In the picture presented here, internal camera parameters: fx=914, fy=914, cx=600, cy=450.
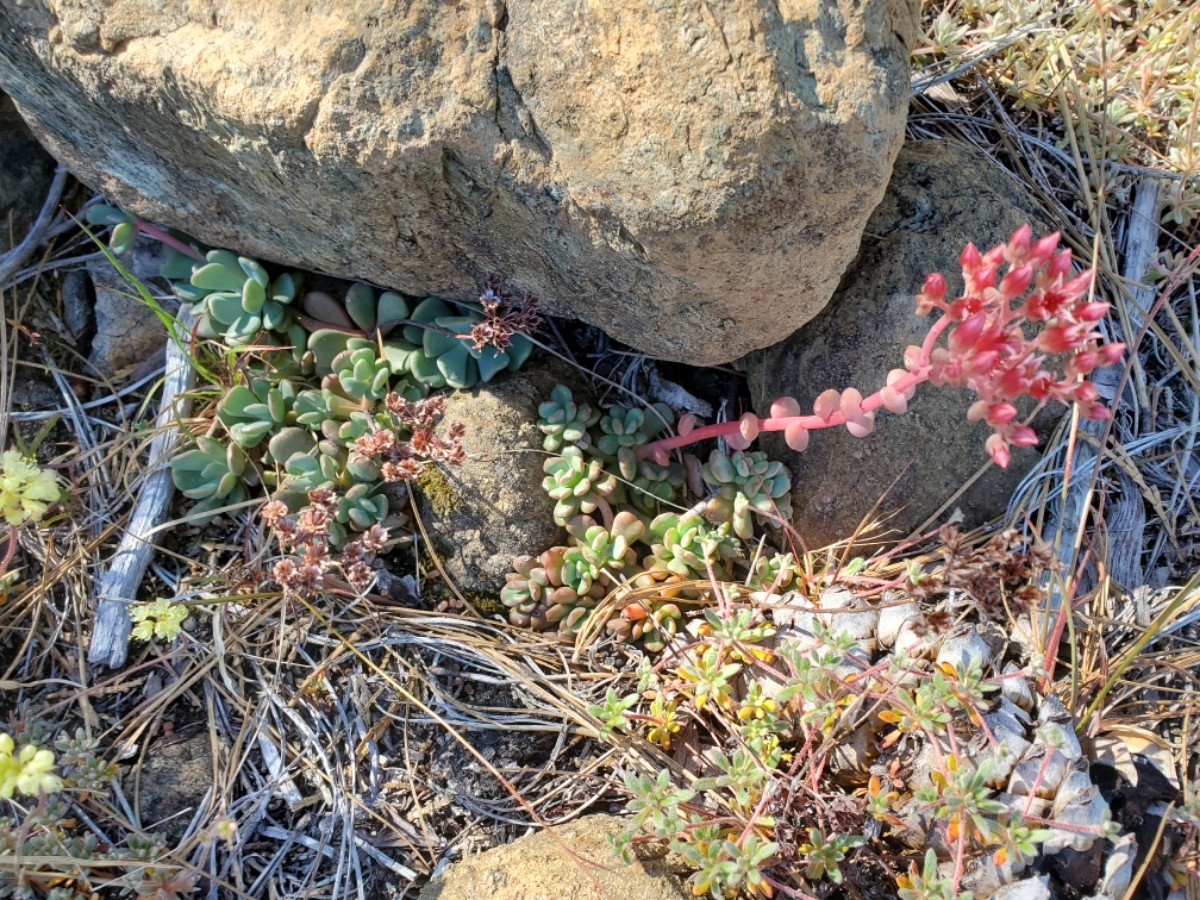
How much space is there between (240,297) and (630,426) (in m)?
1.46

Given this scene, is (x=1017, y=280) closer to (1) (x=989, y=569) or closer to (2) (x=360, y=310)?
(1) (x=989, y=569)

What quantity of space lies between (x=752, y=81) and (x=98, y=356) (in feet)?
8.70

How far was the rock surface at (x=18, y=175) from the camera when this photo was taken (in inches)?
136

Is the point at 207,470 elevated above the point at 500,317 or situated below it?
below

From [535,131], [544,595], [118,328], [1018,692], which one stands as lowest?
[544,595]

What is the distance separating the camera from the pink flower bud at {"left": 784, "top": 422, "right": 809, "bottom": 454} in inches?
108

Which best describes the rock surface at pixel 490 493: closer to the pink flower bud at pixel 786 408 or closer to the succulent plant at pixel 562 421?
the succulent plant at pixel 562 421

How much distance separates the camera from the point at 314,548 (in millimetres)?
2799

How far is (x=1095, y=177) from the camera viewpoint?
Result: 323 centimetres

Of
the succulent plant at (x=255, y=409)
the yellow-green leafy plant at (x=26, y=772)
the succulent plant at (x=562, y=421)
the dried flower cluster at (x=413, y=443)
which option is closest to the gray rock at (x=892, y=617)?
the succulent plant at (x=562, y=421)

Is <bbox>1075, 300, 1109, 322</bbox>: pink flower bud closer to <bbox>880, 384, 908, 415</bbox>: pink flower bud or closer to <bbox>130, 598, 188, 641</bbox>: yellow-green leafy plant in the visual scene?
<bbox>880, 384, 908, 415</bbox>: pink flower bud

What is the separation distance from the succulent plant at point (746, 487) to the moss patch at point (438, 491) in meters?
0.86

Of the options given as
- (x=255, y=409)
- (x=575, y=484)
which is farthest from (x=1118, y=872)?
(x=255, y=409)

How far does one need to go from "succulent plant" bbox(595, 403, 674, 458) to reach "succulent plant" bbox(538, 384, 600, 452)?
0.07m
